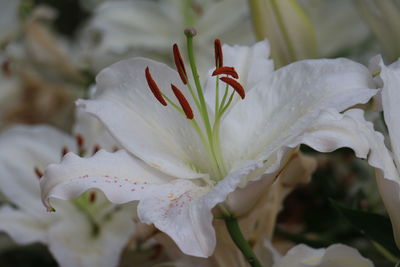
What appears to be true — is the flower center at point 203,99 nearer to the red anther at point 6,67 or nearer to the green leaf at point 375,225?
the green leaf at point 375,225

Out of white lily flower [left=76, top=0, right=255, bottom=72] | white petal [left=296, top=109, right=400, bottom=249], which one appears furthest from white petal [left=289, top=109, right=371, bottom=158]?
white lily flower [left=76, top=0, right=255, bottom=72]

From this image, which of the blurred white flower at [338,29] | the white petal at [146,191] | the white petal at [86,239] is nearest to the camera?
the white petal at [146,191]

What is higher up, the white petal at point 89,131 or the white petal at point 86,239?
the white petal at point 89,131

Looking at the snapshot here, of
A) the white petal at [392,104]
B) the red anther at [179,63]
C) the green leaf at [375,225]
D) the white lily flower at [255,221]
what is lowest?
the green leaf at [375,225]

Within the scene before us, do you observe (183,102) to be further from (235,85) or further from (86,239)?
(86,239)

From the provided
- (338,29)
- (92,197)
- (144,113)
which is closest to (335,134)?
(144,113)

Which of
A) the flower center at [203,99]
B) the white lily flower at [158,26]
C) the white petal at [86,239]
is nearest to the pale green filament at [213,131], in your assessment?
the flower center at [203,99]

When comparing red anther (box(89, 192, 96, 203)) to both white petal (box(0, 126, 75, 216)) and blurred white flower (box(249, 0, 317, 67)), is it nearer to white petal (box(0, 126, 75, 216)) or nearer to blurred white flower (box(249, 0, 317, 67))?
white petal (box(0, 126, 75, 216))
